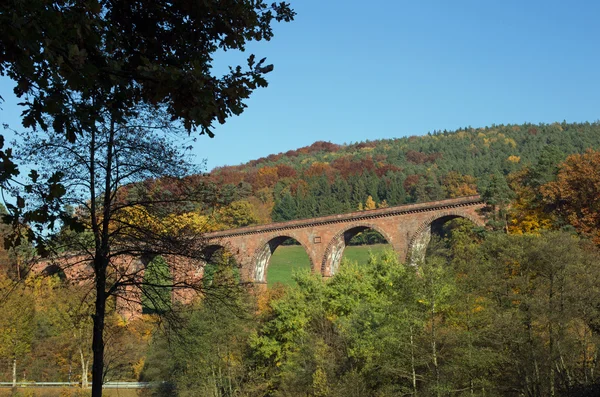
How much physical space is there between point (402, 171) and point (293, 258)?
32921 millimetres

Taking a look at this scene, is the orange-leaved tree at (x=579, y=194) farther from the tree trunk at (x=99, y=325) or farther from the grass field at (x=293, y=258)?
the grass field at (x=293, y=258)

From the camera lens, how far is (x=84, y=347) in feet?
129

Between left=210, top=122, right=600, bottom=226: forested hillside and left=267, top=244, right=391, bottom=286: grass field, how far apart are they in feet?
17.5

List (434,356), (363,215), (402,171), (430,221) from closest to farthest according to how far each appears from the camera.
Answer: (434,356), (430,221), (363,215), (402,171)

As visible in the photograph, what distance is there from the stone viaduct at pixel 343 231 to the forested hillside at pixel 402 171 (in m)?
12.9

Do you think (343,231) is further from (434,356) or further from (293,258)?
(434,356)

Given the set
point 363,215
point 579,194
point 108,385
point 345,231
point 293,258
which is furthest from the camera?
point 293,258

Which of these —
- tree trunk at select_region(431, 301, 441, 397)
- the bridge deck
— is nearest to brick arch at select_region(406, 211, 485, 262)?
the bridge deck

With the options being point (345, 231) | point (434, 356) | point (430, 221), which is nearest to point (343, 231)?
point (345, 231)

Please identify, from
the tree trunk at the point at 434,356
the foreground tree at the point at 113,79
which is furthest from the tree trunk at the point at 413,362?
the foreground tree at the point at 113,79

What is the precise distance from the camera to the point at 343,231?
52.0 metres

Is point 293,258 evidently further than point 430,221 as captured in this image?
Yes

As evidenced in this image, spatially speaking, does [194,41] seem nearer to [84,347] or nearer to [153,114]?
[153,114]

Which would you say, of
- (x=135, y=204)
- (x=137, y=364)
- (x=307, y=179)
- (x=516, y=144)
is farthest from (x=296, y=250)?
(x=135, y=204)
